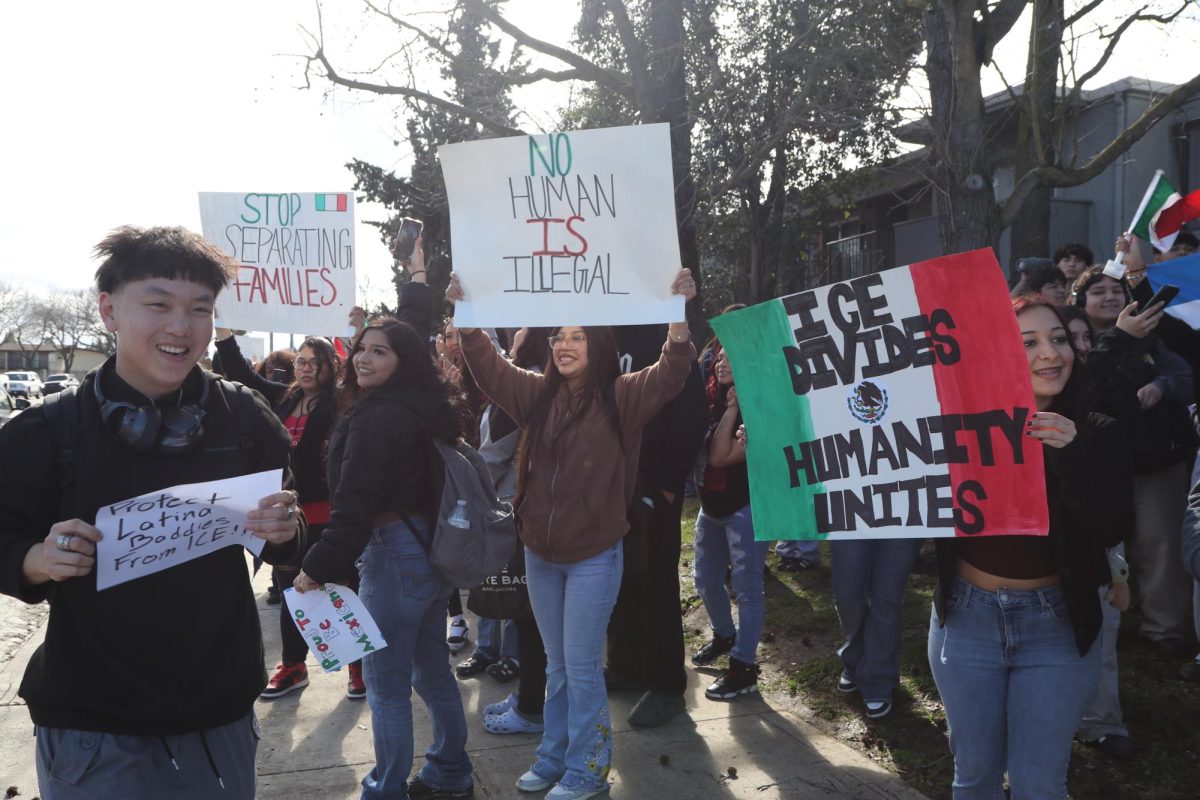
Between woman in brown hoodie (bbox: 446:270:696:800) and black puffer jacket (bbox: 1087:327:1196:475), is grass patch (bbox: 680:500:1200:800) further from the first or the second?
woman in brown hoodie (bbox: 446:270:696:800)

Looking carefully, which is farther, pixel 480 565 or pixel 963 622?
pixel 480 565

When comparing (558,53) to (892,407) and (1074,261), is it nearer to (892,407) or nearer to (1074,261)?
(1074,261)

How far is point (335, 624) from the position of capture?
3434 millimetres

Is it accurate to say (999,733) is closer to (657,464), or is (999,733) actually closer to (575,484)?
(575,484)

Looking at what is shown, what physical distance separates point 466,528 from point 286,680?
2382mm

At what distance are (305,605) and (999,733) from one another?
247 cm

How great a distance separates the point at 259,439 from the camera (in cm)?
245

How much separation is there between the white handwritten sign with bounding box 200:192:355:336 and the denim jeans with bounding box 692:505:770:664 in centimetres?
291

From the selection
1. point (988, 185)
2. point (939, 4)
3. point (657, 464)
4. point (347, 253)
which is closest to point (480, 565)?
point (657, 464)

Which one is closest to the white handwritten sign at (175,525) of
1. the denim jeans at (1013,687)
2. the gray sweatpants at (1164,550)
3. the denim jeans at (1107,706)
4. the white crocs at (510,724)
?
the denim jeans at (1013,687)

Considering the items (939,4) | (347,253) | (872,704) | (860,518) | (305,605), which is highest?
(939,4)

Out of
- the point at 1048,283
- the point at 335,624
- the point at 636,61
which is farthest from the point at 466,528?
the point at 636,61

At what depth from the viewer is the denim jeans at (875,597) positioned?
469 cm

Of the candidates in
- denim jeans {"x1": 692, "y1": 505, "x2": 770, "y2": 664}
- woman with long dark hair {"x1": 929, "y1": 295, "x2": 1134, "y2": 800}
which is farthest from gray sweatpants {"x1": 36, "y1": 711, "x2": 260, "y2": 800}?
denim jeans {"x1": 692, "y1": 505, "x2": 770, "y2": 664}
